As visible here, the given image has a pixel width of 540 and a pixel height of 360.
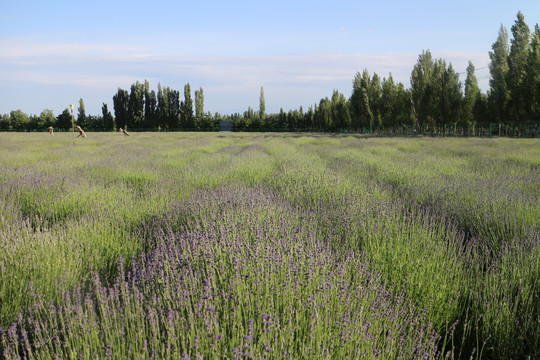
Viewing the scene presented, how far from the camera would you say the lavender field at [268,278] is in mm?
1952

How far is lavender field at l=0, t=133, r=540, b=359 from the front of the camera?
1952 millimetres

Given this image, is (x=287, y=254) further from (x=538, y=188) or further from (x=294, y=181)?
(x=538, y=188)

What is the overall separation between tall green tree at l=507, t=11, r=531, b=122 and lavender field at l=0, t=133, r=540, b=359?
108 feet

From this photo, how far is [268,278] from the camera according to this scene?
249 cm

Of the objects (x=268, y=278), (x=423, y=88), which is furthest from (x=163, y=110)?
(x=268, y=278)

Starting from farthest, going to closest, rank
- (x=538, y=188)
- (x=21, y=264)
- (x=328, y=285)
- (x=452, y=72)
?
(x=452, y=72) → (x=538, y=188) → (x=21, y=264) → (x=328, y=285)

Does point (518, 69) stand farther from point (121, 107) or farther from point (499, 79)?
point (121, 107)

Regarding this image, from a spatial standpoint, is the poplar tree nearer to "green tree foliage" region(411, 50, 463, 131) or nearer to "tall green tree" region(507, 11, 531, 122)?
"green tree foliage" region(411, 50, 463, 131)

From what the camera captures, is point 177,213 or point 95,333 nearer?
point 95,333

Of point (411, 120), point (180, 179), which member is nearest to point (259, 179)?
point (180, 179)

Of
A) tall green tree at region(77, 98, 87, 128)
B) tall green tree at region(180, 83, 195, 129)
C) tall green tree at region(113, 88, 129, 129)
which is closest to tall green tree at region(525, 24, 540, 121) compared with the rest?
tall green tree at region(180, 83, 195, 129)

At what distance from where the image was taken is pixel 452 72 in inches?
1722

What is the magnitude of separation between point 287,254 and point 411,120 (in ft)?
167

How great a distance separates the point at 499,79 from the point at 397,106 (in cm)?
1305
